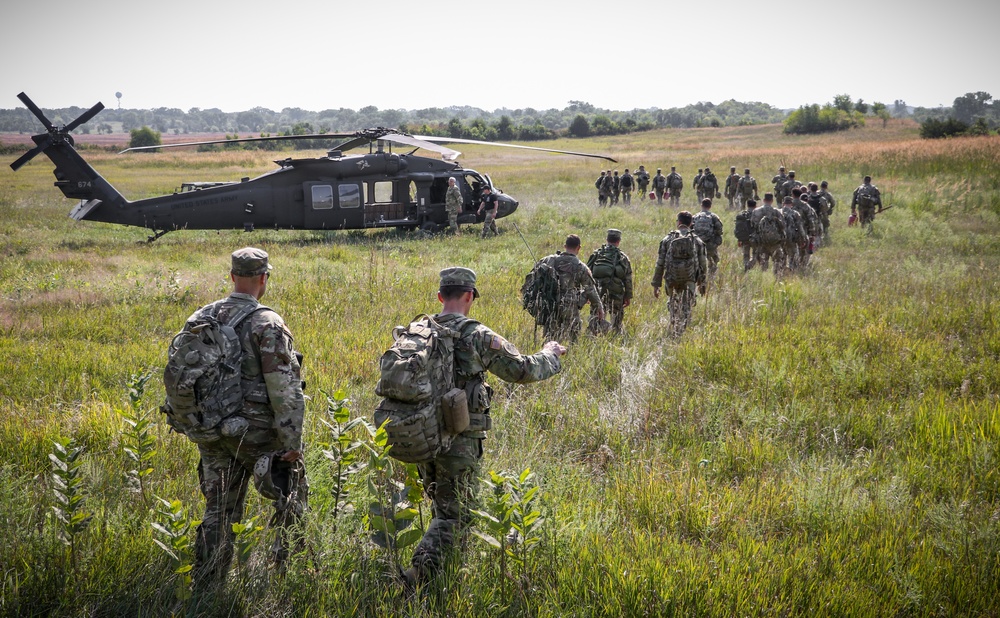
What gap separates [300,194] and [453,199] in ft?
12.0

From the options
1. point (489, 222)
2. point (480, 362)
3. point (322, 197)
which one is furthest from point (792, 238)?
point (480, 362)

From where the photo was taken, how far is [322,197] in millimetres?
14984

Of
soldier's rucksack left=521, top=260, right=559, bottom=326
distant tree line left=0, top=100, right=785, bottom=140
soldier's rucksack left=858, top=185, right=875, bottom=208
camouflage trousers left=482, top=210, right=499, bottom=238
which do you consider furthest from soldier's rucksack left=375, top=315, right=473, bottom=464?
distant tree line left=0, top=100, right=785, bottom=140

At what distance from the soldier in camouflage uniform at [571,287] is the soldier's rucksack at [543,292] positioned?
52 millimetres

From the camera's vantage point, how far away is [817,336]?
7.77 meters

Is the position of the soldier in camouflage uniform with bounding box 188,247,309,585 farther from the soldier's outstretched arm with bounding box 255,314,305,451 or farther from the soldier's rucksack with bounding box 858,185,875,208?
the soldier's rucksack with bounding box 858,185,875,208

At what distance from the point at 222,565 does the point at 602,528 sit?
2089mm

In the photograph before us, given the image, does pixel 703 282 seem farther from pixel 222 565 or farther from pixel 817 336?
pixel 222 565

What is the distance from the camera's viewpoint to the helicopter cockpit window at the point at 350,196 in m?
15.1

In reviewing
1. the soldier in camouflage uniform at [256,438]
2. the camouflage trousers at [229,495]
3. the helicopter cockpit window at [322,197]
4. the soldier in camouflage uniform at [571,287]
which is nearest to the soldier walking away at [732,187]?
the helicopter cockpit window at [322,197]

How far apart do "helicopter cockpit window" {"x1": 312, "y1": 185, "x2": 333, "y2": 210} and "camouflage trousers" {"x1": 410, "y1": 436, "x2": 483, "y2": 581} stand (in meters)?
12.3

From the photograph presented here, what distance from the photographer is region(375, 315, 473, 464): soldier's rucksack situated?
3.28 m

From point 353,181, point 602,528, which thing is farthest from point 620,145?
point 602,528

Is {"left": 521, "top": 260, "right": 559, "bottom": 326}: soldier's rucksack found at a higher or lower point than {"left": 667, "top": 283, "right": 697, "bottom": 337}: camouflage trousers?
higher
